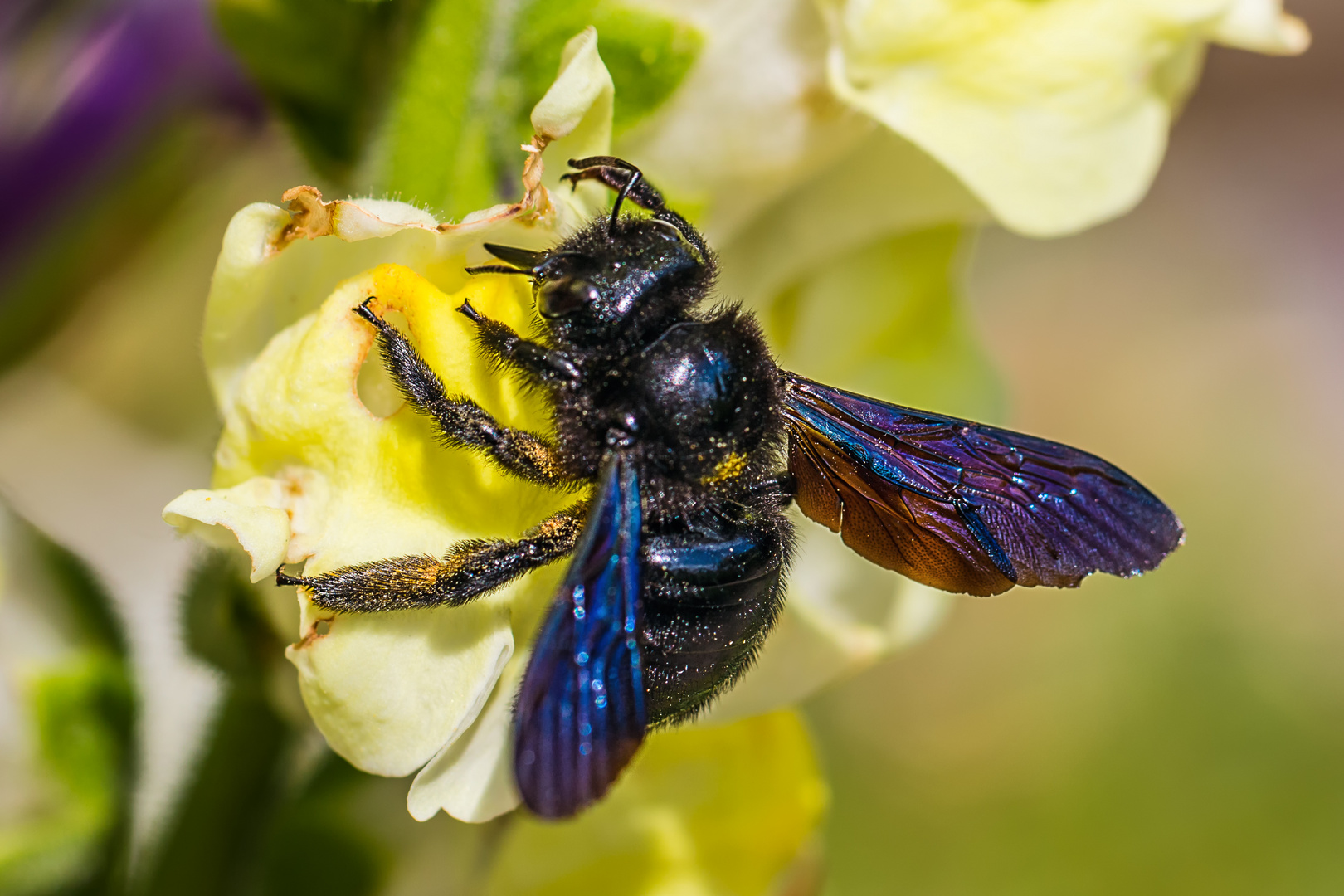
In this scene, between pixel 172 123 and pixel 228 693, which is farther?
pixel 172 123

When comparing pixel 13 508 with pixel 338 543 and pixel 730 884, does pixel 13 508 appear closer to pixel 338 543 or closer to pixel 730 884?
pixel 338 543

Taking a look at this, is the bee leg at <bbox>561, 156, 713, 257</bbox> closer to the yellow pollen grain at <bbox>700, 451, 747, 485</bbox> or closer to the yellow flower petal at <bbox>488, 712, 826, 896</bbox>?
the yellow pollen grain at <bbox>700, 451, 747, 485</bbox>

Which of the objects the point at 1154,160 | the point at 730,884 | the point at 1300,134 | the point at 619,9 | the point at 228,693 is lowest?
the point at 1300,134

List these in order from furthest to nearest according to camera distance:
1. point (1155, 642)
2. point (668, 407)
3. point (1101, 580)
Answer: point (1101, 580) < point (1155, 642) < point (668, 407)

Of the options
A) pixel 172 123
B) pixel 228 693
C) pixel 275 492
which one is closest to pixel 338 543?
pixel 275 492

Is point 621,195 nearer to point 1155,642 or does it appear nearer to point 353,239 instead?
point 353,239

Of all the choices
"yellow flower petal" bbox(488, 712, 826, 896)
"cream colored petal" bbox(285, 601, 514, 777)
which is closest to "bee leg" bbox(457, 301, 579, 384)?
"cream colored petal" bbox(285, 601, 514, 777)

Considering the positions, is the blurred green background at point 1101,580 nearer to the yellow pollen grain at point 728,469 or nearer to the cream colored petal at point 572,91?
the cream colored petal at point 572,91

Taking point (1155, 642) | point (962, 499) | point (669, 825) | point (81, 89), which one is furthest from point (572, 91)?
point (1155, 642)
